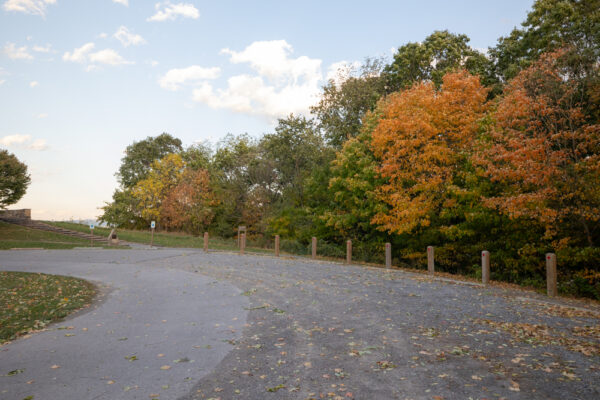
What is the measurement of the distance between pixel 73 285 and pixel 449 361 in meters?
11.2

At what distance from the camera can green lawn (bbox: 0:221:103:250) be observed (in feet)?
94.7

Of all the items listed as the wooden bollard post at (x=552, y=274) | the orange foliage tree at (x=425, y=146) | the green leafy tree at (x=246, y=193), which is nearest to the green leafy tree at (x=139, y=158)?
the green leafy tree at (x=246, y=193)

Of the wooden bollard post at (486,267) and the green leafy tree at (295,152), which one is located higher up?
the green leafy tree at (295,152)

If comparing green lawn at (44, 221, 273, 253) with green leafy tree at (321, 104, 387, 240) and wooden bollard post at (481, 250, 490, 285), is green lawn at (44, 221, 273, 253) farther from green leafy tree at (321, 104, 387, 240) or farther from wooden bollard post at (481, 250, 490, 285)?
wooden bollard post at (481, 250, 490, 285)

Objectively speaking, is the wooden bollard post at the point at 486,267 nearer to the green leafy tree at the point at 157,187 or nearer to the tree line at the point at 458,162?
the tree line at the point at 458,162

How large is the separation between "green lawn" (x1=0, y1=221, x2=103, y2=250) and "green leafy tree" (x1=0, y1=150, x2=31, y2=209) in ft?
9.57

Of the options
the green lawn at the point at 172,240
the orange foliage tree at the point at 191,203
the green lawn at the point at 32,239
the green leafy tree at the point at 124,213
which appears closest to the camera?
the green lawn at the point at 32,239

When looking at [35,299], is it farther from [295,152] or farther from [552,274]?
[295,152]

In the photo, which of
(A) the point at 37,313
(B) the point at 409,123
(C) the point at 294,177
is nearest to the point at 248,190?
(C) the point at 294,177

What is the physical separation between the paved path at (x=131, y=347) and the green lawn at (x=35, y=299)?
0.49 metres

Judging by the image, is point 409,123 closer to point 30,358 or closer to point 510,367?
point 510,367

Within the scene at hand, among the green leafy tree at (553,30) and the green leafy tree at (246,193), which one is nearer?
the green leafy tree at (553,30)

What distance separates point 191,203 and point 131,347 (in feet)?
131

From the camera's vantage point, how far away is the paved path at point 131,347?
4.59 m
